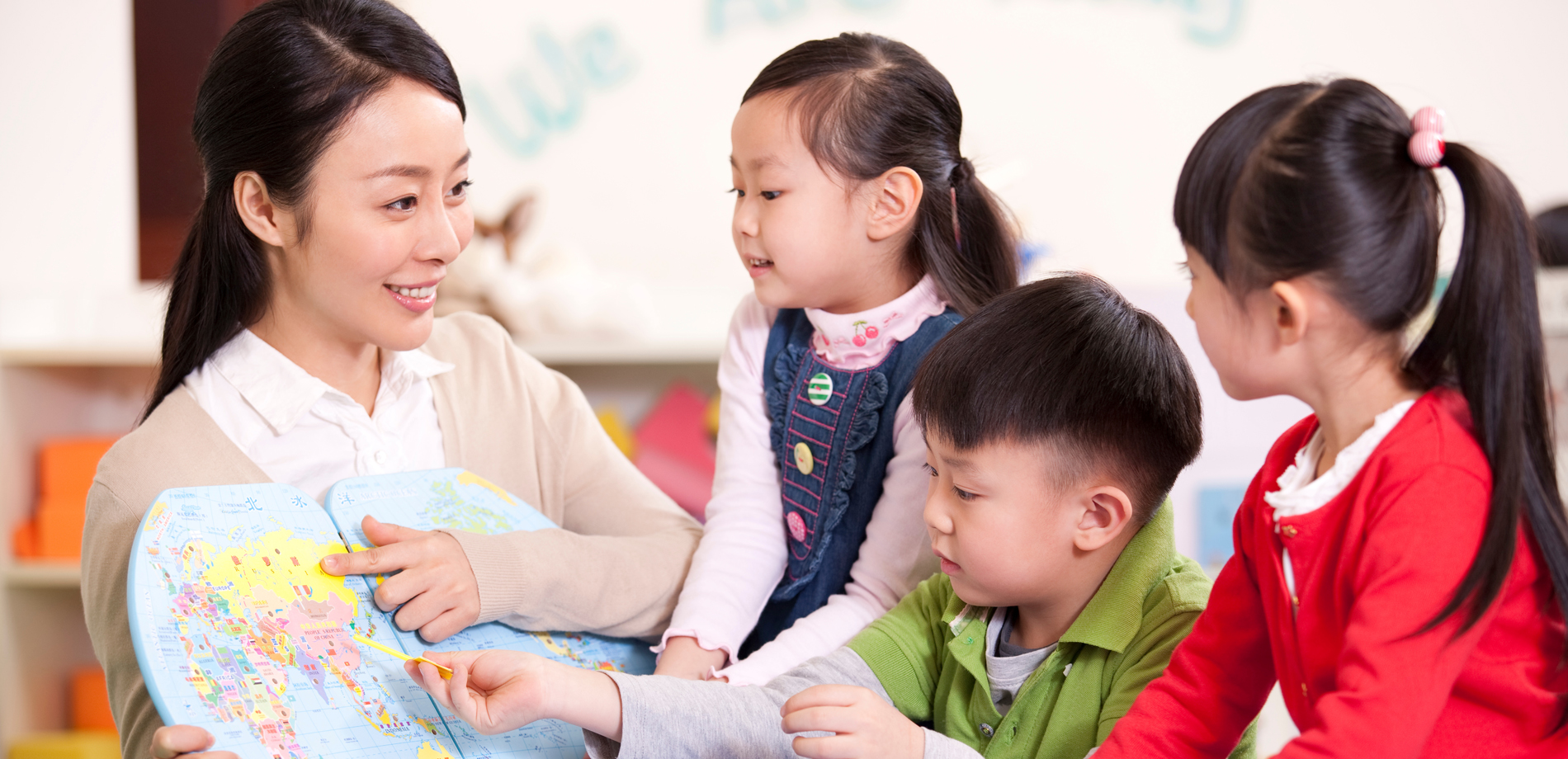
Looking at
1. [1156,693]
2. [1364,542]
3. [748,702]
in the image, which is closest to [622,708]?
[748,702]

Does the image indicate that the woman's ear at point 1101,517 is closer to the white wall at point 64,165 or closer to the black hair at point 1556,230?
the black hair at point 1556,230

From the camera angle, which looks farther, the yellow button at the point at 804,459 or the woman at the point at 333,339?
the yellow button at the point at 804,459

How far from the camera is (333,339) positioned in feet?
3.56

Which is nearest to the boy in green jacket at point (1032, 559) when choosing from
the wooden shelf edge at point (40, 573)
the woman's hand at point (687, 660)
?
the woman's hand at point (687, 660)

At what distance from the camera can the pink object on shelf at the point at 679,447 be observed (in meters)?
2.36

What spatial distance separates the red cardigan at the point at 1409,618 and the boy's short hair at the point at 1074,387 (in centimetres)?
14

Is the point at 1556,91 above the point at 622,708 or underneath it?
above

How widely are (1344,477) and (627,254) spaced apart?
2.12 m

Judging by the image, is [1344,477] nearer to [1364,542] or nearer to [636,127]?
[1364,542]

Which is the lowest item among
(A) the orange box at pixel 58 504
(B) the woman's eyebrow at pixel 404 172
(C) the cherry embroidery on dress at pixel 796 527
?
(A) the orange box at pixel 58 504

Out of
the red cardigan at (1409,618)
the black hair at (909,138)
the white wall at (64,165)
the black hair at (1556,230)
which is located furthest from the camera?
the white wall at (64,165)

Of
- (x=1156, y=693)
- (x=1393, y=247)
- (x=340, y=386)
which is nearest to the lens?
(x=1393, y=247)

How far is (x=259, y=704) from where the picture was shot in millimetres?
813

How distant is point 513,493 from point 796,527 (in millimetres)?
289
